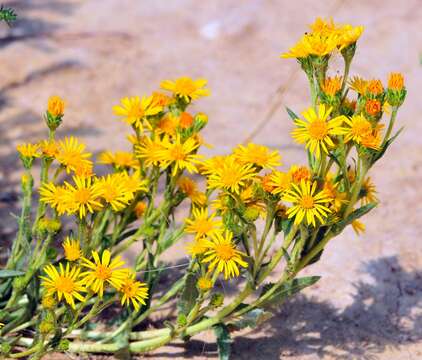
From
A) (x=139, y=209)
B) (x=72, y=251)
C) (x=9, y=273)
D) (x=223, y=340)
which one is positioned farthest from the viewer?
(x=139, y=209)

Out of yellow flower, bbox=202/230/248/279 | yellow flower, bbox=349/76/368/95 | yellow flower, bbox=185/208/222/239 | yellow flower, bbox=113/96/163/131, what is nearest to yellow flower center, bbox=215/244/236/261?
yellow flower, bbox=202/230/248/279

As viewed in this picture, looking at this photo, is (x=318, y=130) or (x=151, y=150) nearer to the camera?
(x=318, y=130)

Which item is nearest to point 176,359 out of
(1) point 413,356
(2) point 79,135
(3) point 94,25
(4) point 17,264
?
(4) point 17,264

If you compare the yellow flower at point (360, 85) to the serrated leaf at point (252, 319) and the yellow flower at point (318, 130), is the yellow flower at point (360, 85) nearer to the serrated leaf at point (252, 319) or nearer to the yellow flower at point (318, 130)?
the yellow flower at point (318, 130)

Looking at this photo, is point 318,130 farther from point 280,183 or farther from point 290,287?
point 290,287

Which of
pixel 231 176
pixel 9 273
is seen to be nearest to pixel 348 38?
pixel 231 176

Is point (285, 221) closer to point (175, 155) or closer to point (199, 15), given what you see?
point (175, 155)

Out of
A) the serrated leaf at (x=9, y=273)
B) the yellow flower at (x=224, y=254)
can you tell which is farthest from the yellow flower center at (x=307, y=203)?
the serrated leaf at (x=9, y=273)
